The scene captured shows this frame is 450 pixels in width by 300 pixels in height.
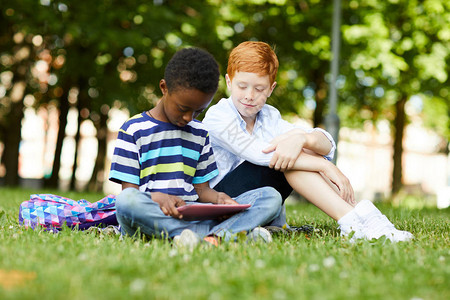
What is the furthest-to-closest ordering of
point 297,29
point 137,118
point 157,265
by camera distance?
point 297,29
point 137,118
point 157,265

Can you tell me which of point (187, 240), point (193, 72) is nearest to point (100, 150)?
point (193, 72)

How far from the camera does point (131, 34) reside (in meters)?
9.75

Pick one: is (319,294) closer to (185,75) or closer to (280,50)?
(185,75)

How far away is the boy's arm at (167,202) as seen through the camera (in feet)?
9.96

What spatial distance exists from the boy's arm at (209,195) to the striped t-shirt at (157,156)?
2.7 inches

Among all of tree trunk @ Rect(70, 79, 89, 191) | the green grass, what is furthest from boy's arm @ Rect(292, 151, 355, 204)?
tree trunk @ Rect(70, 79, 89, 191)

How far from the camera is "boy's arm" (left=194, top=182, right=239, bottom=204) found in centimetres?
→ 342

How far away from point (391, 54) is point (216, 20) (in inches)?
154

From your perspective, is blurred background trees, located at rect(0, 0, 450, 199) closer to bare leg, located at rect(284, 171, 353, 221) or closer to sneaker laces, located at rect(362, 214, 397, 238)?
bare leg, located at rect(284, 171, 353, 221)

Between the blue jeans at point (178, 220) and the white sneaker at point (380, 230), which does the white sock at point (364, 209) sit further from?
the blue jeans at point (178, 220)

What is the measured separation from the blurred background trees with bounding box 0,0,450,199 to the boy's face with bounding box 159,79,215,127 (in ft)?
22.7

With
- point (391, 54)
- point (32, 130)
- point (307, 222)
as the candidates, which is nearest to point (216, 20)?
point (391, 54)

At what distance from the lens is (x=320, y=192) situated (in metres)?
3.52

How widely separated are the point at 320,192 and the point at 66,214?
1.83 m
